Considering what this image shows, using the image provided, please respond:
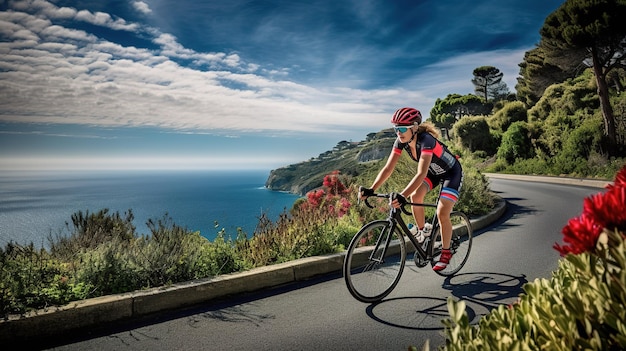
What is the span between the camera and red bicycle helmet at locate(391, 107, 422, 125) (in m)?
4.88

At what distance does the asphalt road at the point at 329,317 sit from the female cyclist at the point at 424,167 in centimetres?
69

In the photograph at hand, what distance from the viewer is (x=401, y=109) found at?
498cm

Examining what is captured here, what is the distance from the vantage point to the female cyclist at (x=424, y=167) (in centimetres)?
484

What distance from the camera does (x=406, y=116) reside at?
16.1 ft

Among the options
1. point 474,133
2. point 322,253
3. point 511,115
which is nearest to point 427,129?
point 322,253

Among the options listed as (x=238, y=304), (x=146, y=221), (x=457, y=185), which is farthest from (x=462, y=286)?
(x=146, y=221)

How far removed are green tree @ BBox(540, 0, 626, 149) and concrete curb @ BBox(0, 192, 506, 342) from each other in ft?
89.2

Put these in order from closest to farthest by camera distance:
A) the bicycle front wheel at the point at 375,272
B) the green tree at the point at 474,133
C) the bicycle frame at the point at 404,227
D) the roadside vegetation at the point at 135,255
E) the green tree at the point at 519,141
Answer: the roadside vegetation at the point at 135,255 < the bicycle front wheel at the point at 375,272 < the bicycle frame at the point at 404,227 < the green tree at the point at 519,141 < the green tree at the point at 474,133

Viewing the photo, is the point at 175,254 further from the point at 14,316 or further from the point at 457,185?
the point at 457,185

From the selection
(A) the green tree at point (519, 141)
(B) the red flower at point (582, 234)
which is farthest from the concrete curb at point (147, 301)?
(A) the green tree at point (519, 141)

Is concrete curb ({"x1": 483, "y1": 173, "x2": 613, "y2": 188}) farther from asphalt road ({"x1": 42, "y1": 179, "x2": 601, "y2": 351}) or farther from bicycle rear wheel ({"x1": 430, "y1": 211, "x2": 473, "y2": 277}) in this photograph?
asphalt road ({"x1": 42, "y1": 179, "x2": 601, "y2": 351})

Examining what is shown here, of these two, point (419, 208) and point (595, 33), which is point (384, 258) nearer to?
point (419, 208)

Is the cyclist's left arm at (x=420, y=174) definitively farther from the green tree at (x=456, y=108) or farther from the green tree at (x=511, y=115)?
the green tree at (x=456, y=108)

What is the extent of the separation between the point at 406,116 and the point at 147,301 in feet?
12.3
